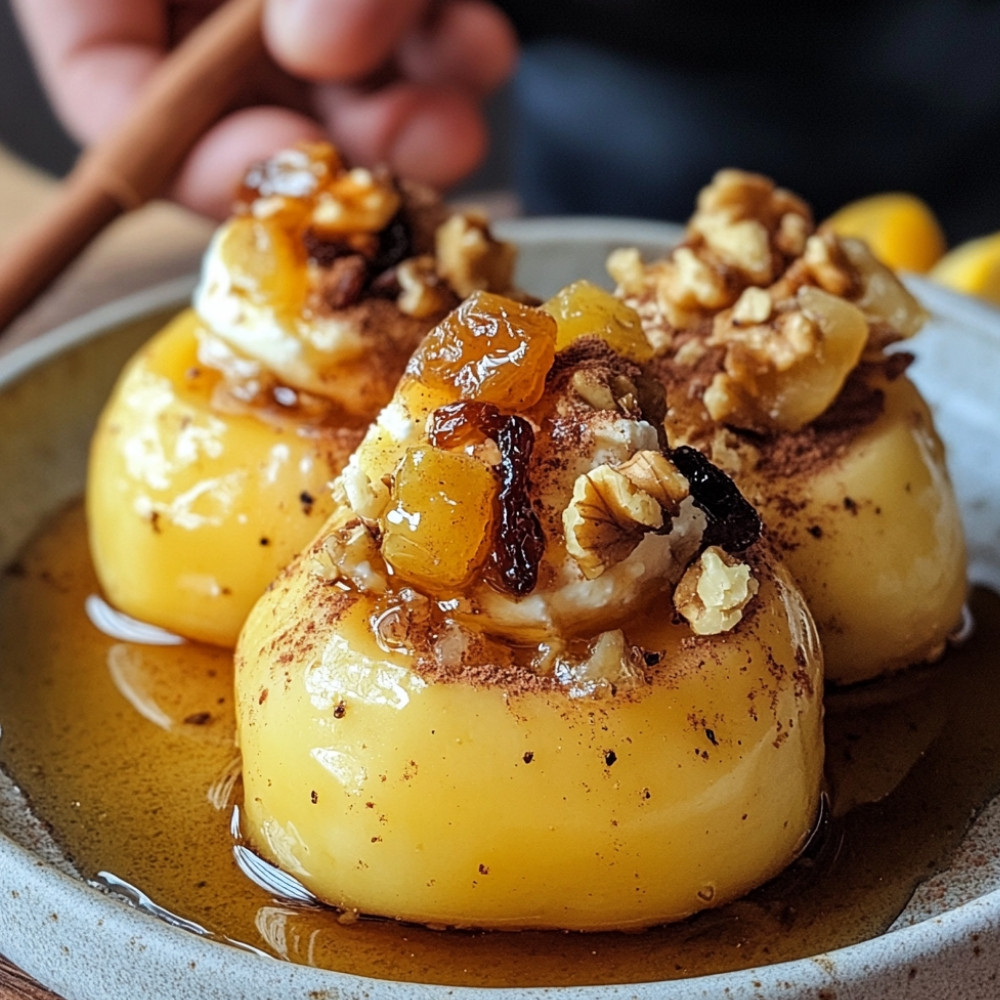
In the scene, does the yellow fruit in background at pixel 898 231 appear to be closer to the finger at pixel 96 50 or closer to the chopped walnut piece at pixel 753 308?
the chopped walnut piece at pixel 753 308

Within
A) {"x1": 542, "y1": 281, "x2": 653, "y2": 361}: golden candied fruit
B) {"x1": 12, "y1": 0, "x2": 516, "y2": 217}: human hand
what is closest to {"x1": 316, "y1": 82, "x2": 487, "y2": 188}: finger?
{"x1": 12, "y1": 0, "x2": 516, "y2": 217}: human hand

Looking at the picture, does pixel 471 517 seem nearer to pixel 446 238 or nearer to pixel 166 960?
pixel 166 960

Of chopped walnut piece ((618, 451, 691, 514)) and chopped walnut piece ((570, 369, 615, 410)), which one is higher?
chopped walnut piece ((570, 369, 615, 410))

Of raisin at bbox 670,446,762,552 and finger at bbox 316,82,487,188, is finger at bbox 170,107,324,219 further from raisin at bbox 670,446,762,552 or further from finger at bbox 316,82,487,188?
raisin at bbox 670,446,762,552

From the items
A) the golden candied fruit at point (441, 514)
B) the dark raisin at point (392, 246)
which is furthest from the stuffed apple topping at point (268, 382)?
the golden candied fruit at point (441, 514)

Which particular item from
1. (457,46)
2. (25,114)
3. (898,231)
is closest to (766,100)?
(898,231)

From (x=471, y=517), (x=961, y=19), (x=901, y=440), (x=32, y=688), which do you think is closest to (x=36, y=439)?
(x=32, y=688)
